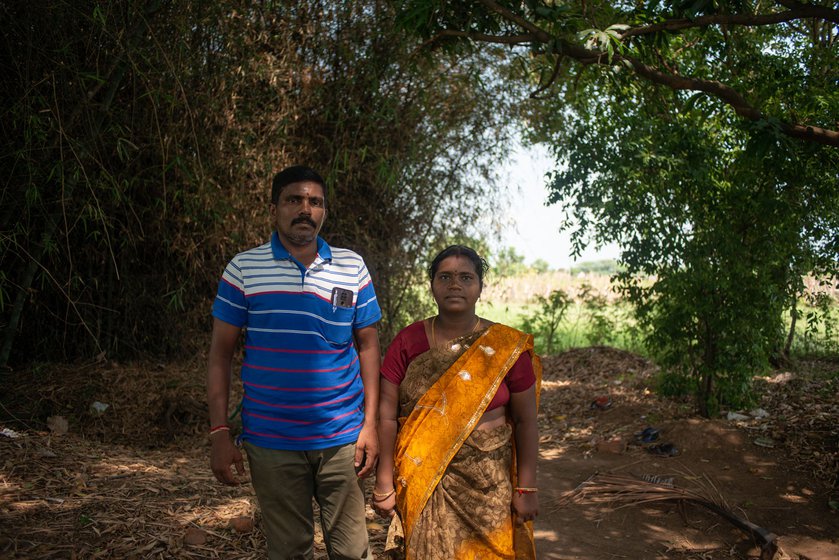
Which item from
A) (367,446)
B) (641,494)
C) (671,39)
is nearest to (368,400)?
(367,446)

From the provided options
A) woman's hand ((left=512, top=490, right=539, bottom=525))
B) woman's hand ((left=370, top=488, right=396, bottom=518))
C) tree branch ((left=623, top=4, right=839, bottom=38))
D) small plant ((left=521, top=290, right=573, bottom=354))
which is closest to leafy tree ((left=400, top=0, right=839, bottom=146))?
tree branch ((left=623, top=4, right=839, bottom=38))

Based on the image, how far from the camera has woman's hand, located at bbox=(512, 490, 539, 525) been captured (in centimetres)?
212

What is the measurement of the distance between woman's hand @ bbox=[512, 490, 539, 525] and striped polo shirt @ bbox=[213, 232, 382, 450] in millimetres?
604

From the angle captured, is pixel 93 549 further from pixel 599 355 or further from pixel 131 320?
pixel 599 355

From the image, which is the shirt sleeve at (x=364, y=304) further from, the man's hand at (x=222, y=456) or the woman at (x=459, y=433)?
the man's hand at (x=222, y=456)

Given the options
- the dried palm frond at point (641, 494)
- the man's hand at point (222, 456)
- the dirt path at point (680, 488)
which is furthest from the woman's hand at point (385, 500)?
the dried palm frond at point (641, 494)

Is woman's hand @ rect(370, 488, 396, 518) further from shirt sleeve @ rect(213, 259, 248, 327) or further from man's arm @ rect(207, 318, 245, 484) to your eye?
shirt sleeve @ rect(213, 259, 248, 327)

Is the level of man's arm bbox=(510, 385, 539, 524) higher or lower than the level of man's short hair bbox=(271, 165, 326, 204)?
lower

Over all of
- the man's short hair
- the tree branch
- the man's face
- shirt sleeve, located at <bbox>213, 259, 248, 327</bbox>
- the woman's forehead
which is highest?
the tree branch

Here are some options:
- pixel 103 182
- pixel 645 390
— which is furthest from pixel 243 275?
pixel 645 390

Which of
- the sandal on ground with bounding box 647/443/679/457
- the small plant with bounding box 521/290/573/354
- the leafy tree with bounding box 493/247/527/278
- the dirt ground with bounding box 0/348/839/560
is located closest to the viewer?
the dirt ground with bounding box 0/348/839/560

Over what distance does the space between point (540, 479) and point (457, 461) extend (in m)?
2.80

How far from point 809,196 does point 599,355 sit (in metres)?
4.31

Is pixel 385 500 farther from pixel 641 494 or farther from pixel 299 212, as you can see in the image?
pixel 641 494
